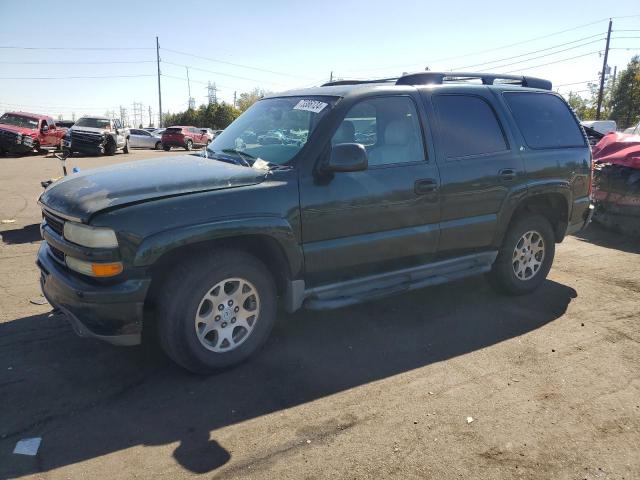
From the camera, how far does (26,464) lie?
8.48ft

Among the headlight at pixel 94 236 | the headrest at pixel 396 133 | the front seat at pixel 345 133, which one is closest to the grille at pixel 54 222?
the headlight at pixel 94 236

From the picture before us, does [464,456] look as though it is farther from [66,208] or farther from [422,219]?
[66,208]

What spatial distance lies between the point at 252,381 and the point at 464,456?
56.9 inches

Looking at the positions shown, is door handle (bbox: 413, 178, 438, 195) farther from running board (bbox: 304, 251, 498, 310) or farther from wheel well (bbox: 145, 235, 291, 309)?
wheel well (bbox: 145, 235, 291, 309)

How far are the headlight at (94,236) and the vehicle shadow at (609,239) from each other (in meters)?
6.86

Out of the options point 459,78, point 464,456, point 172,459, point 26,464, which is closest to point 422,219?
point 459,78

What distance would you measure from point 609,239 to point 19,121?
2312 cm

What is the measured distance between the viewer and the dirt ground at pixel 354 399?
2.67 m

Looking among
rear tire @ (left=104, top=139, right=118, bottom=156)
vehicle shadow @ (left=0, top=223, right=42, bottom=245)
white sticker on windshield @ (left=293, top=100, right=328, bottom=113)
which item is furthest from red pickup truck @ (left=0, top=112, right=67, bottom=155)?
white sticker on windshield @ (left=293, top=100, right=328, bottom=113)

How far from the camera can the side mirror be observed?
358cm

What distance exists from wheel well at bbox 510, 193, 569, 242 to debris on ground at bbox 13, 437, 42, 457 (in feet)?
14.0

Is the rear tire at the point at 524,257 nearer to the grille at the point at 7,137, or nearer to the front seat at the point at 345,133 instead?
the front seat at the point at 345,133

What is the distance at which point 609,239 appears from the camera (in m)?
7.85

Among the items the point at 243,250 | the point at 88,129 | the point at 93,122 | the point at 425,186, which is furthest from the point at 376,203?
the point at 93,122
